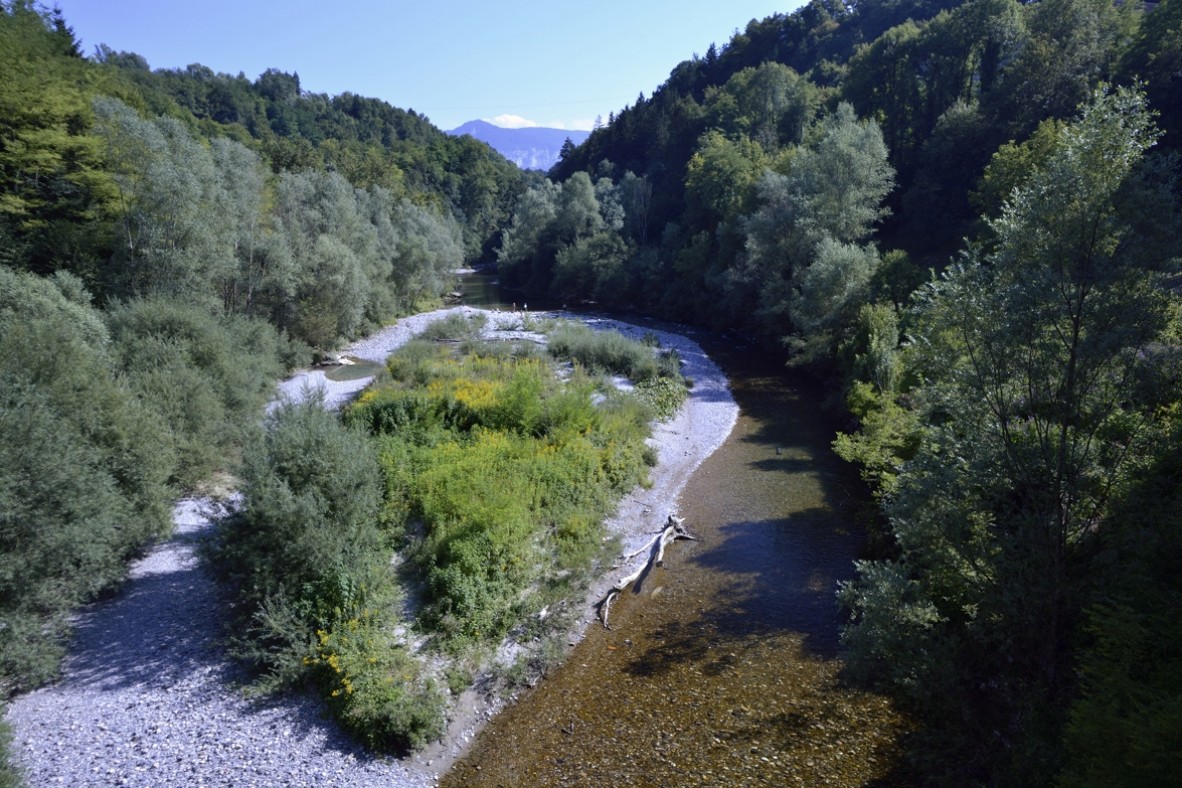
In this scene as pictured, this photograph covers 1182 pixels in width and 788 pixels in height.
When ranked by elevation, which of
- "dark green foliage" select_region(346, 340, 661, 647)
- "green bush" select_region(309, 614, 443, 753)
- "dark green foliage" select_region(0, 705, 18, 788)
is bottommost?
A: "green bush" select_region(309, 614, 443, 753)

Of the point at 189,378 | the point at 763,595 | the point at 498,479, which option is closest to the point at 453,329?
the point at 189,378

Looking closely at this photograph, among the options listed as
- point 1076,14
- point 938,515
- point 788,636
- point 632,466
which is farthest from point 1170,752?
point 1076,14

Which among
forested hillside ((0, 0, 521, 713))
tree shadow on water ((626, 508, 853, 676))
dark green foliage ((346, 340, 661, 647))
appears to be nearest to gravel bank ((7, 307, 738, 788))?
forested hillside ((0, 0, 521, 713))

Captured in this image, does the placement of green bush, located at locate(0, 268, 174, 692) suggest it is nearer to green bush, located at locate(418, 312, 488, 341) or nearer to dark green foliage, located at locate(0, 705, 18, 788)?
dark green foliage, located at locate(0, 705, 18, 788)

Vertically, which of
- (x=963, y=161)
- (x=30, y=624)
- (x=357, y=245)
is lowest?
(x=30, y=624)

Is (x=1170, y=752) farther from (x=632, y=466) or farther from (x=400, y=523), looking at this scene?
(x=632, y=466)

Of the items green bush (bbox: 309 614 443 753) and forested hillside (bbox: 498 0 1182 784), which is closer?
forested hillside (bbox: 498 0 1182 784)
